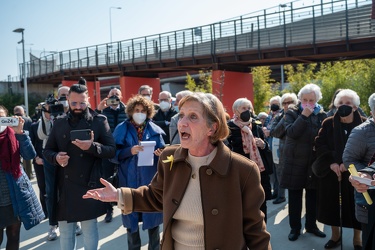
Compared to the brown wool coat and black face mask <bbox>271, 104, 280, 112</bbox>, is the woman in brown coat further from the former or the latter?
black face mask <bbox>271, 104, 280, 112</bbox>

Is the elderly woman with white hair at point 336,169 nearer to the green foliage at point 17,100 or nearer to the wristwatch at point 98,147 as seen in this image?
the wristwatch at point 98,147

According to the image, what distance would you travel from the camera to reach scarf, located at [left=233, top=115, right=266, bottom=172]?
489cm

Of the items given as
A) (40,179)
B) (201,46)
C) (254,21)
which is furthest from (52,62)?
(40,179)

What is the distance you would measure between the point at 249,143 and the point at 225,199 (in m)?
2.59

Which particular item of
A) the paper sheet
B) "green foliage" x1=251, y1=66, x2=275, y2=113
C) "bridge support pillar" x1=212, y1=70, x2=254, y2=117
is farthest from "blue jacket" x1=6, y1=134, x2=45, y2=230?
"green foliage" x1=251, y1=66, x2=275, y2=113

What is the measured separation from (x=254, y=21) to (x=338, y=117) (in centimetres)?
1764

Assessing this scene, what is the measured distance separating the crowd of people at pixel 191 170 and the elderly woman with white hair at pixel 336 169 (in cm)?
1

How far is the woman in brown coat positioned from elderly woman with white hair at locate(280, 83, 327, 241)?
3184 millimetres

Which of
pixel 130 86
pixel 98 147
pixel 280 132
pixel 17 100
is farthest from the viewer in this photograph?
pixel 17 100

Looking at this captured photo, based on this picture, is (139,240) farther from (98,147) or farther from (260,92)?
(260,92)

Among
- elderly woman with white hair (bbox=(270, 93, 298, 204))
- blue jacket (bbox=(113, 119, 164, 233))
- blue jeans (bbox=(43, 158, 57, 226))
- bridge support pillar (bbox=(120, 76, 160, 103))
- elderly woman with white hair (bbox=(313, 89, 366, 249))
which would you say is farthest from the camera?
bridge support pillar (bbox=(120, 76, 160, 103))

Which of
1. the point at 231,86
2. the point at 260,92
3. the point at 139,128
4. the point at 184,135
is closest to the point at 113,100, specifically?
the point at 139,128

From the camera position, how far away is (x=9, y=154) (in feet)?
14.1

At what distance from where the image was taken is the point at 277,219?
6.73 meters
